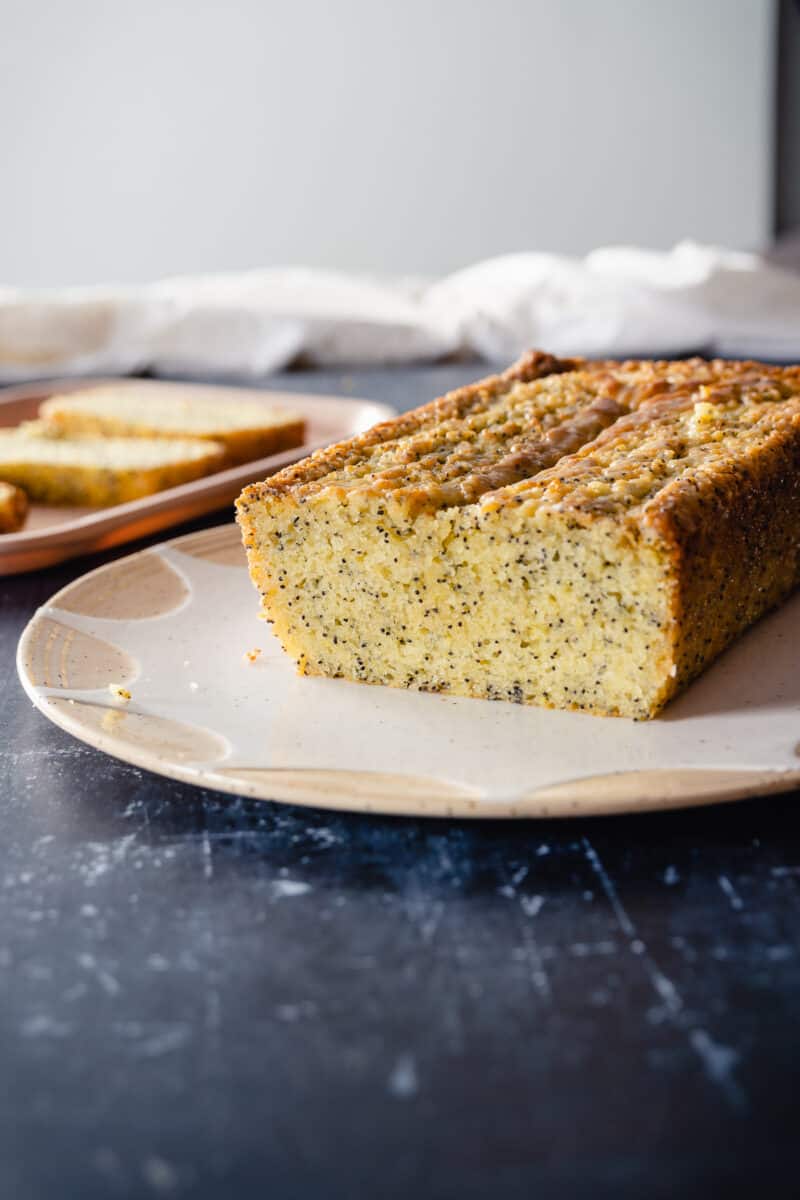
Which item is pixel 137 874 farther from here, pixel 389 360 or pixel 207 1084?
pixel 389 360

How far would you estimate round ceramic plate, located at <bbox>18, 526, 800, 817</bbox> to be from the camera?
128 cm

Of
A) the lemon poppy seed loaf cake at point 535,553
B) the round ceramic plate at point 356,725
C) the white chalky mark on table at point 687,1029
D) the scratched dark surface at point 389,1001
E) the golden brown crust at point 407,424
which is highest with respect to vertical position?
the golden brown crust at point 407,424

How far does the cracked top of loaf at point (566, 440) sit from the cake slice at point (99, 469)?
782mm

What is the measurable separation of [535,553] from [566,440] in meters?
0.41

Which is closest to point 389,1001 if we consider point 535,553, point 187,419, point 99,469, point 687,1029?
point 687,1029

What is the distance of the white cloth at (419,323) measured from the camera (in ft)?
13.6

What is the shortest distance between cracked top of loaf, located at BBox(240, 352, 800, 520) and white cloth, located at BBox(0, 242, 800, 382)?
1.88m

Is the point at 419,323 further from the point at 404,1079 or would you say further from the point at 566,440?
the point at 404,1079

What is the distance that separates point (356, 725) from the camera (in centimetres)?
157

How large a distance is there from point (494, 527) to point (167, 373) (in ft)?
9.81

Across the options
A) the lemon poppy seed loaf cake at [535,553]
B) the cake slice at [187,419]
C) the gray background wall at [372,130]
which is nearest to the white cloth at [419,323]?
the cake slice at [187,419]

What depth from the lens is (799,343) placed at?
4078 mm

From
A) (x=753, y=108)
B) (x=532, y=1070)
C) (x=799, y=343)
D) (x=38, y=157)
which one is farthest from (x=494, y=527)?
(x=38, y=157)

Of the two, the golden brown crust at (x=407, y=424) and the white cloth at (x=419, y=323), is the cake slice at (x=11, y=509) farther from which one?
the white cloth at (x=419, y=323)
